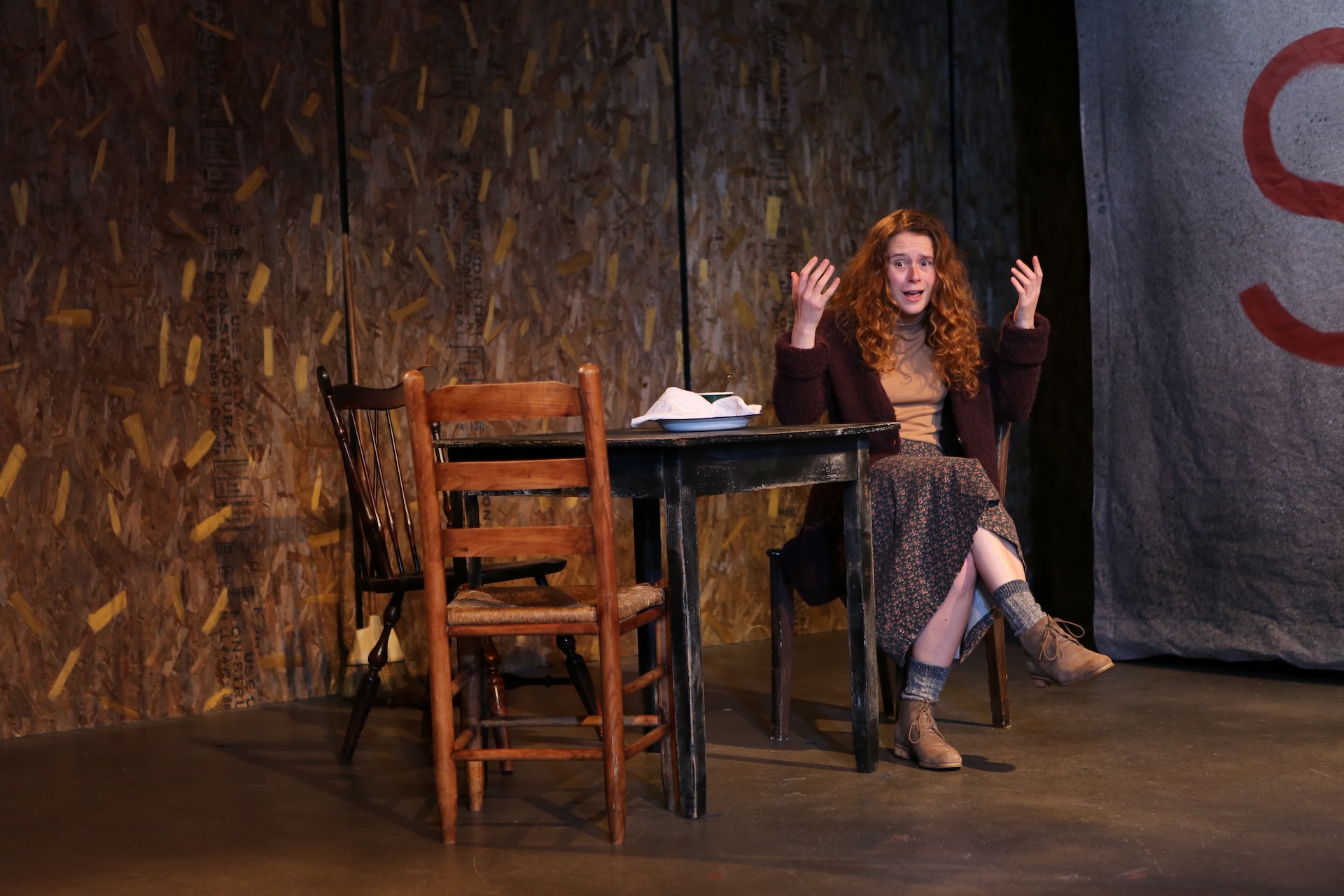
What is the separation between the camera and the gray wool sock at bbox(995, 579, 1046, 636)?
3.09 meters

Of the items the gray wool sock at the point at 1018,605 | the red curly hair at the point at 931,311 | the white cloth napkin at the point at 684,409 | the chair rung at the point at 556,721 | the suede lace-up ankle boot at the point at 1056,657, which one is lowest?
the chair rung at the point at 556,721

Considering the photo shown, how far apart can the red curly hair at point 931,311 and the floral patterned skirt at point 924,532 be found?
0.36 metres

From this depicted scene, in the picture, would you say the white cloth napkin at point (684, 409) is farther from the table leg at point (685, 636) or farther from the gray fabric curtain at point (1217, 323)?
the gray fabric curtain at point (1217, 323)

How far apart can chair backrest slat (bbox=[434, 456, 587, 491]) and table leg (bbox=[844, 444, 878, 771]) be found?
73cm

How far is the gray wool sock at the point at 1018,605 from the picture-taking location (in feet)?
10.1

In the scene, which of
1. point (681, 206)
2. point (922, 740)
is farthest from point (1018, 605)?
point (681, 206)

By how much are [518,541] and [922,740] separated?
1.14 m

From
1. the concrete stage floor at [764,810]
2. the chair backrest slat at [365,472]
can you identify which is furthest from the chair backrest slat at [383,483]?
the concrete stage floor at [764,810]

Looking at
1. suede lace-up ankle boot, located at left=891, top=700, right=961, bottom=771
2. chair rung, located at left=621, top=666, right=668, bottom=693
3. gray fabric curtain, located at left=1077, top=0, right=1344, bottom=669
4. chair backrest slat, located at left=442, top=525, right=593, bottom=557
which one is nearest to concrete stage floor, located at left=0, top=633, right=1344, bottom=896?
suede lace-up ankle boot, located at left=891, top=700, right=961, bottom=771

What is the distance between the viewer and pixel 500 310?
468cm

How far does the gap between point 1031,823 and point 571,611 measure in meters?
0.99

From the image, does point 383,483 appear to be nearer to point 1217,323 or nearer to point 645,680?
point 645,680

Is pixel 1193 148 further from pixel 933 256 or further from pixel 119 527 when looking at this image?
pixel 119 527

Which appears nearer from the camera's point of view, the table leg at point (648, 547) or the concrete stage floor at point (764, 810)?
the concrete stage floor at point (764, 810)
